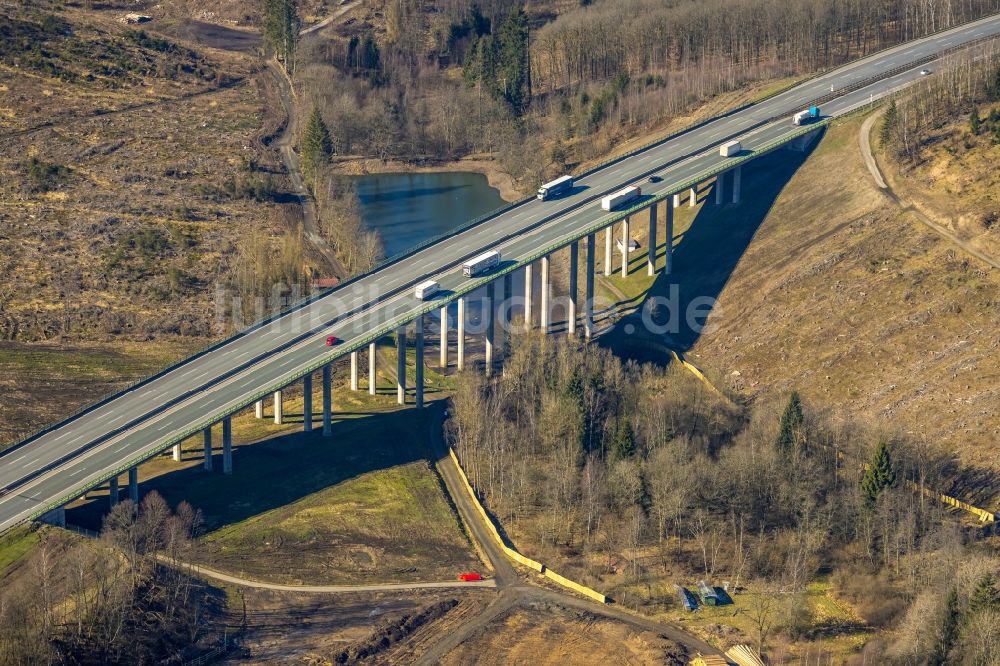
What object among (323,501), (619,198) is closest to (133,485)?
(323,501)

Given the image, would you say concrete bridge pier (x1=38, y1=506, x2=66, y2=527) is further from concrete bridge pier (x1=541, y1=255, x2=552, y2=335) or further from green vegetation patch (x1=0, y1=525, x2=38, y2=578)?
concrete bridge pier (x1=541, y1=255, x2=552, y2=335)

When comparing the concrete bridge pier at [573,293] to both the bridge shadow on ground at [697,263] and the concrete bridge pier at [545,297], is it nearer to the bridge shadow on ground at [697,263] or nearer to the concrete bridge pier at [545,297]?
the concrete bridge pier at [545,297]

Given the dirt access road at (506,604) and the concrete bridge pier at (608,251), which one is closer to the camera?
the dirt access road at (506,604)

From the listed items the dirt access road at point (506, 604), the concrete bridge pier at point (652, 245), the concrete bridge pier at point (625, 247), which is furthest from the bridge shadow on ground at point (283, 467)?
the concrete bridge pier at point (652, 245)

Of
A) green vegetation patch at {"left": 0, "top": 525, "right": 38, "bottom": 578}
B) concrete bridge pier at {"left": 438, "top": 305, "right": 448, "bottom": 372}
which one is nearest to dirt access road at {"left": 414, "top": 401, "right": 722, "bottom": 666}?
concrete bridge pier at {"left": 438, "top": 305, "right": 448, "bottom": 372}

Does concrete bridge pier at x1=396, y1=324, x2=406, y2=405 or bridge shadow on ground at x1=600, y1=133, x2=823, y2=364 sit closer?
concrete bridge pier at x1=396, y1=324, x2=406, y2=405

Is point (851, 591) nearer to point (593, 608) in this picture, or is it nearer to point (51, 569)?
point (593, 608)
